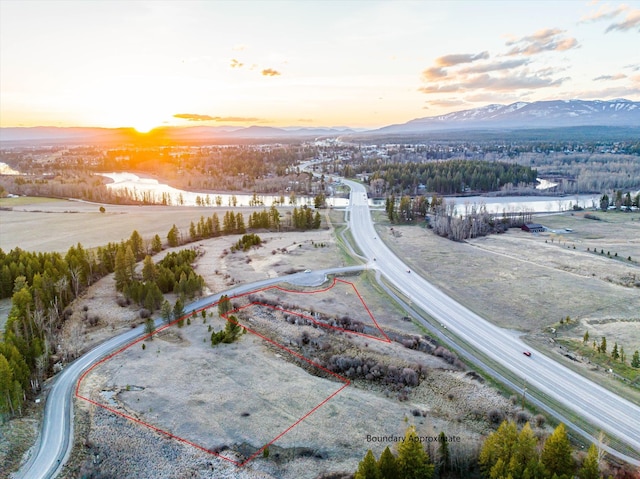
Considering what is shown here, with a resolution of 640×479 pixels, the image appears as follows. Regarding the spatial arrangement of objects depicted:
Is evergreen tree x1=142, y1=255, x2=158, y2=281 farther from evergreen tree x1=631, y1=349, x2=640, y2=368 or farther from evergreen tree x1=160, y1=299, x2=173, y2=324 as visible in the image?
evergreen tree x1=631, y1=349, x2=640, y2=368

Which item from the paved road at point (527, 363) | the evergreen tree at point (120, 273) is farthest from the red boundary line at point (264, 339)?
the evergreen tree at point (120, 273)

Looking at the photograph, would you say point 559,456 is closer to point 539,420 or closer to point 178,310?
point 539,420

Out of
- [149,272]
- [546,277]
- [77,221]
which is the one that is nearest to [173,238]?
[149,272]

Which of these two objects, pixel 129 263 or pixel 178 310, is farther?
pixel 129 263

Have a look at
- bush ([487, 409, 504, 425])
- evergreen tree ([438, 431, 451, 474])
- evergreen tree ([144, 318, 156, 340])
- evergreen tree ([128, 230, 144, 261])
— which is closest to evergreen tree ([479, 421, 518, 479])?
evergreen tree ([438, 431, 451, 474])

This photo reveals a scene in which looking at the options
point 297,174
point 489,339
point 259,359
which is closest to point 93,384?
point 259,359

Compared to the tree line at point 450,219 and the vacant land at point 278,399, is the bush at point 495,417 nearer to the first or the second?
the vacant land at point 278,399
